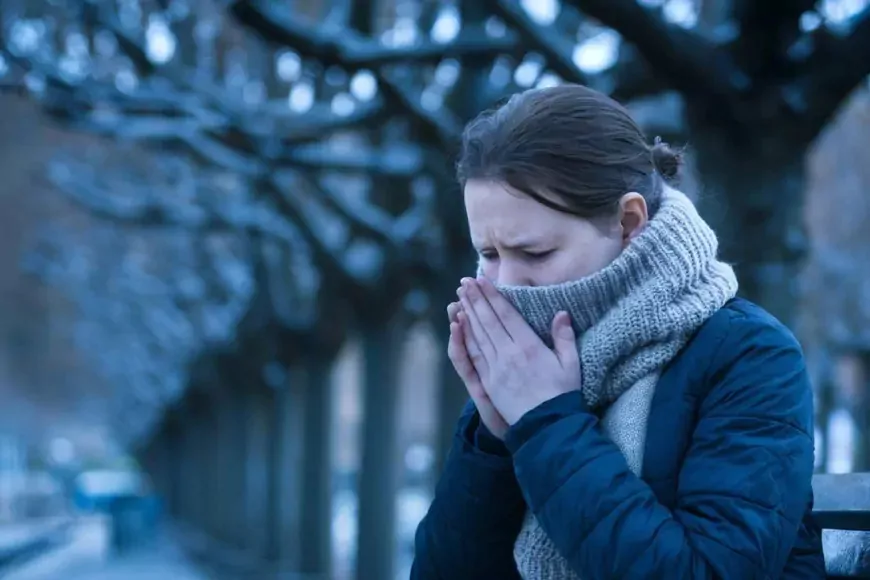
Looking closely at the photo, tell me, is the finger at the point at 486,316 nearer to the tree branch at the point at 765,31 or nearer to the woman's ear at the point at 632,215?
the woman's ear at the point at 632,215

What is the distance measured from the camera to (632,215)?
189 cm

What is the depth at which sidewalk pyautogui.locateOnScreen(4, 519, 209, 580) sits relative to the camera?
21688 millimetres

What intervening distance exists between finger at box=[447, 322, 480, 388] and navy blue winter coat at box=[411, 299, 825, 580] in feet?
0.35

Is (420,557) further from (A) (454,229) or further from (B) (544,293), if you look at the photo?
(A) (454,229)

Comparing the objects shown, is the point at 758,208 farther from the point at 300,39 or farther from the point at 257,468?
the point at 257,468

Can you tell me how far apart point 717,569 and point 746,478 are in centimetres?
11

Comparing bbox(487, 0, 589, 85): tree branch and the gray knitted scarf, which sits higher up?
bbox(487, 0, 589, 85): tree branch

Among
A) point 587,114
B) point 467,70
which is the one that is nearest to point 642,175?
point 587,114

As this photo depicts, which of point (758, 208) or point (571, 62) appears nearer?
point (758, 208)

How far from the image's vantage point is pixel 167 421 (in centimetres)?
3816

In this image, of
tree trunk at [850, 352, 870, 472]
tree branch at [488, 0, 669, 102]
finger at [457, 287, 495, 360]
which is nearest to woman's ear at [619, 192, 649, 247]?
finger at [457, 287, 495, 360]

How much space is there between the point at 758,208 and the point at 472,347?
449 centimetres

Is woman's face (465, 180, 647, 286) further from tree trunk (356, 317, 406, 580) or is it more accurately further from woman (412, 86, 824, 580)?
tree trunk (356, 317, 406, 580)

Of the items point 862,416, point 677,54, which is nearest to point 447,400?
point 677,54
